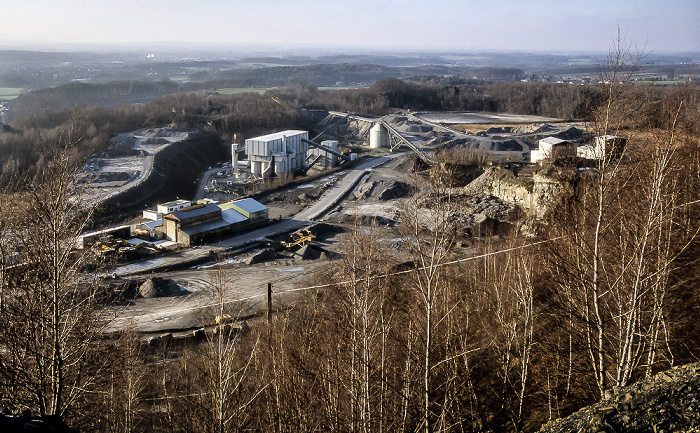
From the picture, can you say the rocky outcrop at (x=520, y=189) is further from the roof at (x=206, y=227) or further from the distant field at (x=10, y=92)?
the distant field at (x=10, y=92)

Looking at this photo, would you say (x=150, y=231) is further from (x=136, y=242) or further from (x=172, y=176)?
(x=172, y=176)

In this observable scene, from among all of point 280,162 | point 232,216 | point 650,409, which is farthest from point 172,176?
point 650,409

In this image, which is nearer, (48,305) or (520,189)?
(48,305)

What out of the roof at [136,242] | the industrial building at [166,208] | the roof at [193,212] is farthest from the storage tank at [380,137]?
the roof at [136,242]

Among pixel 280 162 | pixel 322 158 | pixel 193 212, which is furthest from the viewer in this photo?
pixel 322 158

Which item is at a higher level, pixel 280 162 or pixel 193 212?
pixel 280 162

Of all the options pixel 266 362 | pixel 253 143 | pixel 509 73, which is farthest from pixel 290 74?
pixel 266 362

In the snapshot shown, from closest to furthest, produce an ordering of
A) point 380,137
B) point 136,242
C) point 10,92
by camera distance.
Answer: point 136,242 < point 380,137 < point 10,92
